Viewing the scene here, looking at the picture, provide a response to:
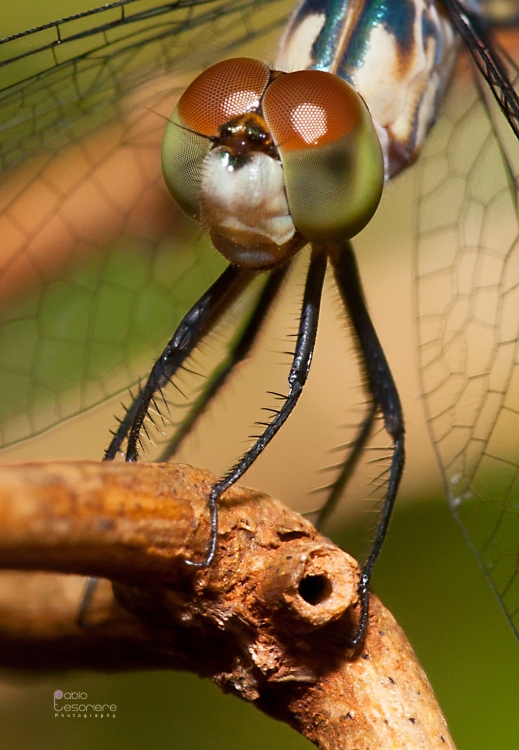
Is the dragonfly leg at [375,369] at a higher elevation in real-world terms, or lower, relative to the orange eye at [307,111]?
lower

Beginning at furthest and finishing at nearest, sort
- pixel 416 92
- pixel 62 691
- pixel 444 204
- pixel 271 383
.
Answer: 1. pixel 271 383
2. pixel 444 204
3. pixel 416 92
4. pixel 62 691

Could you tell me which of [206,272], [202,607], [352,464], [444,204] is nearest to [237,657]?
[202,607]

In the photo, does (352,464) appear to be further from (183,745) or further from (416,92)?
(416,92)

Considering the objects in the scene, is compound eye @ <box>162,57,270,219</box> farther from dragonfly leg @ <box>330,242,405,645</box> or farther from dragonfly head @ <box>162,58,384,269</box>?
dragonfly leg @ <box>330,242,405,645</box>

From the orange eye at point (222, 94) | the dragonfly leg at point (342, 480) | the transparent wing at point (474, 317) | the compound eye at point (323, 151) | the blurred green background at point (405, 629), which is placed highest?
the orange eye at point (222, 94)

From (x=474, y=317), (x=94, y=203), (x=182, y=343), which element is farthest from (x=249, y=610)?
(x=94, y=203)

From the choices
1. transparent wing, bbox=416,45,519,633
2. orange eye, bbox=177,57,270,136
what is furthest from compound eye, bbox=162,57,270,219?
transparent wing, bbox=416,45,519,633

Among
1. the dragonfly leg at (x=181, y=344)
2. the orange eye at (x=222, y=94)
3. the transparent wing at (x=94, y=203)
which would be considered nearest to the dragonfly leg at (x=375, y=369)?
the dragonfly leg at (x=181, y=344)

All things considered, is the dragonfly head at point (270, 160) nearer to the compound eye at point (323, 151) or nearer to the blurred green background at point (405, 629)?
the compound eye at point (323, 151)
